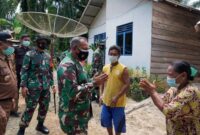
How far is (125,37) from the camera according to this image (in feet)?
40.2

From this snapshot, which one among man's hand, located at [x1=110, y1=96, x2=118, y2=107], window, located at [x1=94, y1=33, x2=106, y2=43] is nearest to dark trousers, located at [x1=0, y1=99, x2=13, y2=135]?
man's hand, located at [x1=110, y1=96, x2=118, y2=107]

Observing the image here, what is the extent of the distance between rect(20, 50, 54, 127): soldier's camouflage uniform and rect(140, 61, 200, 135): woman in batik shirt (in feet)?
9.76

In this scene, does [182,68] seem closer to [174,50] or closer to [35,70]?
[35,70]

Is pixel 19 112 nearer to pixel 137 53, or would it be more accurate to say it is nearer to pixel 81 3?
pixel 137 53

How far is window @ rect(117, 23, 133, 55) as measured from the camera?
11.8 meters

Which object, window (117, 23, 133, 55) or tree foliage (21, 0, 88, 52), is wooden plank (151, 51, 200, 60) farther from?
tree foliage (21, 0, 88, 52)

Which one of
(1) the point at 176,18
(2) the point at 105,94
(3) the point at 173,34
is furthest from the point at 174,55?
(2) the point at 105,94

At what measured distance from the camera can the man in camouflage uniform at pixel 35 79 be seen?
5.36m

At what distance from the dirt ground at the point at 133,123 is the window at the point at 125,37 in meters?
4.45

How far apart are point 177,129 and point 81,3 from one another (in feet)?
64.7

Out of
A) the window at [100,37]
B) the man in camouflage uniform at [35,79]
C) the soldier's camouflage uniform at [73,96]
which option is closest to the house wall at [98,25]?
the window at [100,37]

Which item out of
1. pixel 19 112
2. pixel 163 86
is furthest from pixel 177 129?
pixel 163 86

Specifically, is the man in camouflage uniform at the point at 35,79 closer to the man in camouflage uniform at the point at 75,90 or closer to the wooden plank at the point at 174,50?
the man in camouflage uniform at the point at 75,90

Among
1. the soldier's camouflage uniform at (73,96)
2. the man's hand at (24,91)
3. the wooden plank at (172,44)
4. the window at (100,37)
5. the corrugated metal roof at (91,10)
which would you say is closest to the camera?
the soldier's camouflage uniform at (73,96)
